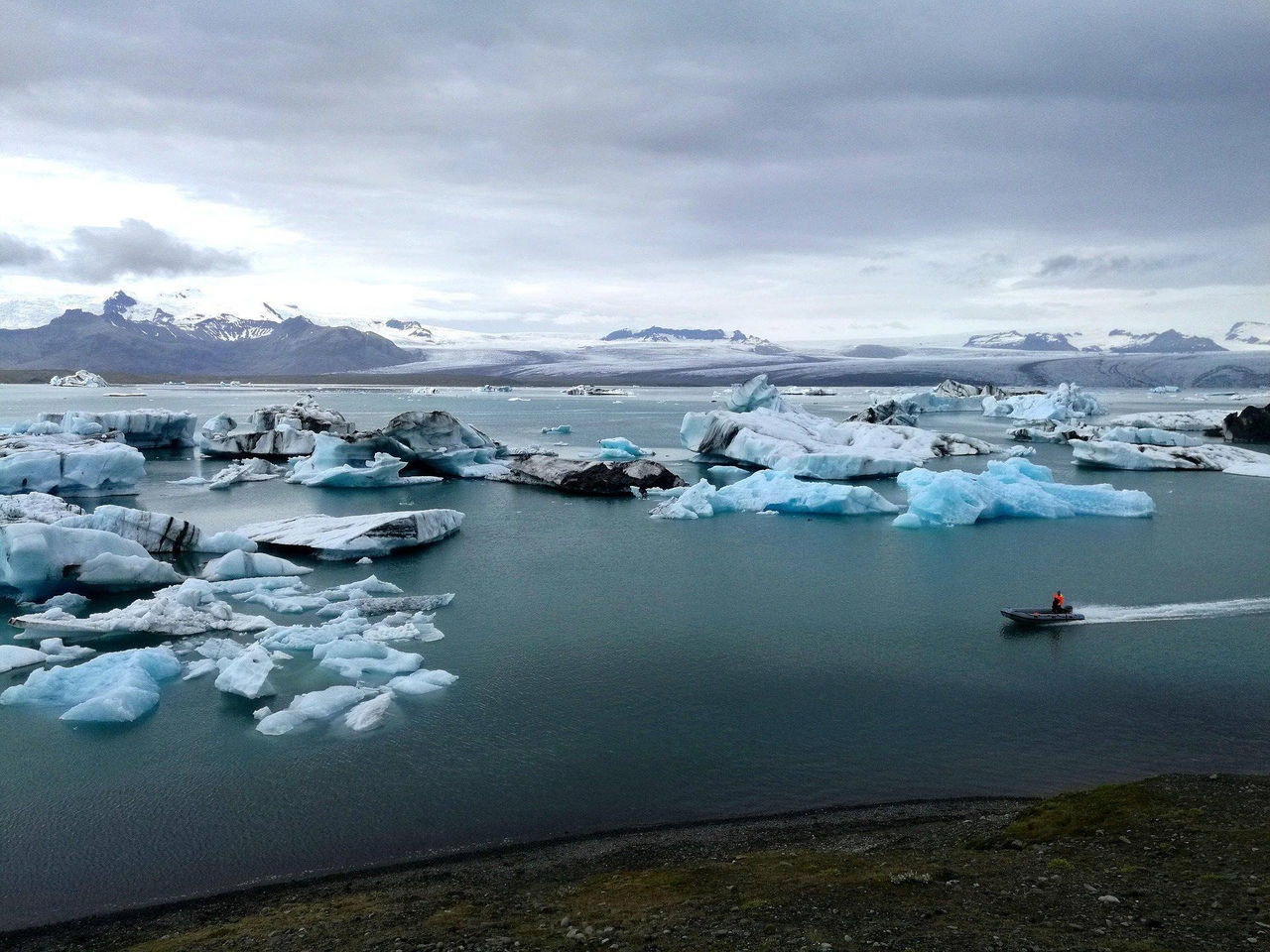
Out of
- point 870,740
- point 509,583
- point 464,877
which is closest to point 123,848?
point 464,877

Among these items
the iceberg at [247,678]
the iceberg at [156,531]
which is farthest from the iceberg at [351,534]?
the iceberg at [247,678]

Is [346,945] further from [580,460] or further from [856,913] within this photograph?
[580,460]

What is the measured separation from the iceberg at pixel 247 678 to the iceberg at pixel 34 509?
643 centimetres

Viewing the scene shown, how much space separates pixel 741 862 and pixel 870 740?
95.8 inches

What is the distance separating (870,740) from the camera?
740cm

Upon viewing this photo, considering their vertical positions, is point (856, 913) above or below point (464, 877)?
above

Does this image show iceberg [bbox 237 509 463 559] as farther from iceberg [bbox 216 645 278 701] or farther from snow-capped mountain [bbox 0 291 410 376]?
snow-capped mountain [bbox 0 291 410 376]

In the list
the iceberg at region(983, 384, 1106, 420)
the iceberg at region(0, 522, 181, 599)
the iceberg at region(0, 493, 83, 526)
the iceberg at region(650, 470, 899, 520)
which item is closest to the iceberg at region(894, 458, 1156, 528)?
the iceberg at region(650, 470, 899, 520)

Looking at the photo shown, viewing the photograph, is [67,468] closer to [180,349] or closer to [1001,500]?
[1001,500]

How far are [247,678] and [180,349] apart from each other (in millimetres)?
167409

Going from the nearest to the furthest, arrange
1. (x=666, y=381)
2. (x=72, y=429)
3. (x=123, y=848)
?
(x=123, y=848)
(x=72, y=429)
(x=666, y=381)

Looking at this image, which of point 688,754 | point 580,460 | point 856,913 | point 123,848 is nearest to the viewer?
point 856,913

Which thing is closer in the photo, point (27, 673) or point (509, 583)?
point (27, 673)

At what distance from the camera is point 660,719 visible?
785 centimetres
